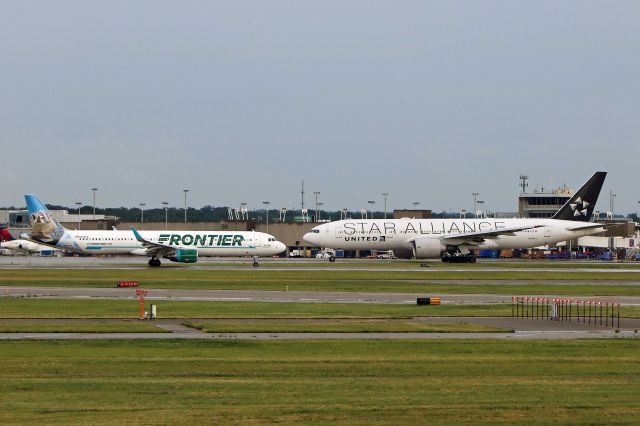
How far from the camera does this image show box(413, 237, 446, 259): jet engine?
108375 mm

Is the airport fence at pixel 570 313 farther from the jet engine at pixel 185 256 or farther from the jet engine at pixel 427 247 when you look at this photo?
the jet engine at pixel 427 247

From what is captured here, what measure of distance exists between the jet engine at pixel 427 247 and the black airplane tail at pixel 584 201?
65.1 ft

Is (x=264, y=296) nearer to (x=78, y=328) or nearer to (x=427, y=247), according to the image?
(x=78, y=328)

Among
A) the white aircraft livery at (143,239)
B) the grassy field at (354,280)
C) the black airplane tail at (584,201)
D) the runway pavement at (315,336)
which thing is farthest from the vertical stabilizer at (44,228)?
the runway pavement at (315,336)

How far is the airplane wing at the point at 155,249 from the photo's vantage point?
101375 mm

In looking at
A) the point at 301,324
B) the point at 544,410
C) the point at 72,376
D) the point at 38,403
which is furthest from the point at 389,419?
the point at 301,324

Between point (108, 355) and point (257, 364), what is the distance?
473 centimetres

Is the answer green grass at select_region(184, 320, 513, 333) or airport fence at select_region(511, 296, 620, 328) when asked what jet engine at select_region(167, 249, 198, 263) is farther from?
green grass at select_region(184, 320, 513, 333)

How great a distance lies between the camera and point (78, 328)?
36.6 metres

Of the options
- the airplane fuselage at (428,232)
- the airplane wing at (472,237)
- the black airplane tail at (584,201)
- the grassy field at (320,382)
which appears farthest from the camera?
the black airplane tail at (584,201)

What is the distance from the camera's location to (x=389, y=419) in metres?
19.0

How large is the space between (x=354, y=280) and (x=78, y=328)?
132 feet

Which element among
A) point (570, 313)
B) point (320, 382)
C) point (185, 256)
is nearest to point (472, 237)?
point (185, 256)

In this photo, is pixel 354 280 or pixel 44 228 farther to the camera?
pixel 44 228
